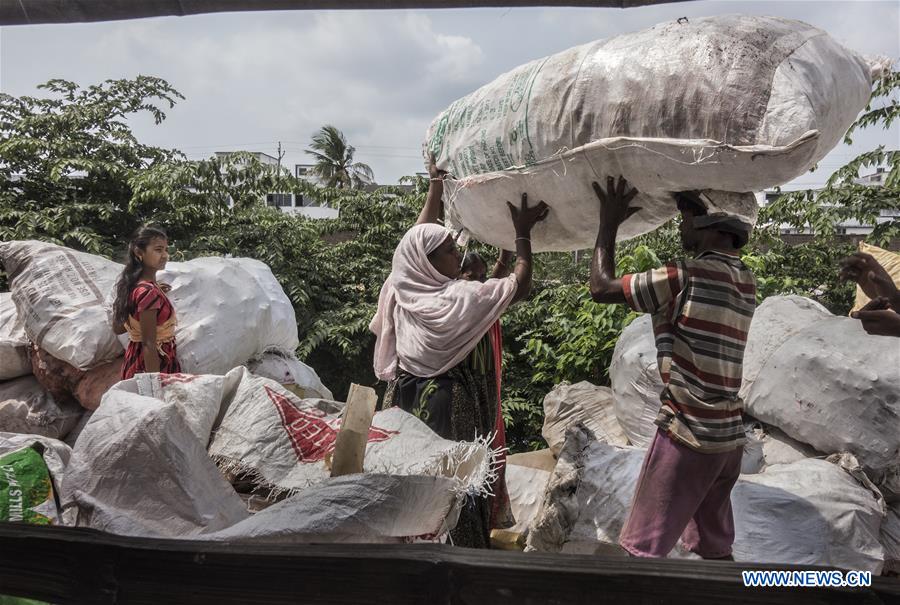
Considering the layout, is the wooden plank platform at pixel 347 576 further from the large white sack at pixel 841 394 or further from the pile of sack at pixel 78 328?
the pile of sack at pixel 78 328

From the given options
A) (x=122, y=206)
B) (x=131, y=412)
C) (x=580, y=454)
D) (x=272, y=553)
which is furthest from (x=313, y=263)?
(x=272, y=553)

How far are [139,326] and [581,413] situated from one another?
86.1 inches

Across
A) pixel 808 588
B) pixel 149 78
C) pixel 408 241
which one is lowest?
pixel 808 588

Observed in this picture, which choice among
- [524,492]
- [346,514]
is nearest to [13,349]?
[524,492]

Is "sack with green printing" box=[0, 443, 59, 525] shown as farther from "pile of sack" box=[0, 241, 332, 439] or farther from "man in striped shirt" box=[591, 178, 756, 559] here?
"pile of sack" box=[0, 241, 332, 439]

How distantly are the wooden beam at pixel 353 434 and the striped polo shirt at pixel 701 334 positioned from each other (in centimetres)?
77

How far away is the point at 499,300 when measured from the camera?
8.64 ft

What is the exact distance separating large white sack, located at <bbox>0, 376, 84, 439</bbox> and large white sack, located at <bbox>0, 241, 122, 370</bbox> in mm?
328

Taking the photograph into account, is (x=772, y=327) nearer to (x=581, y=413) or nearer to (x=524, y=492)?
(x=581, y=413)

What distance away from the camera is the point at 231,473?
196cm

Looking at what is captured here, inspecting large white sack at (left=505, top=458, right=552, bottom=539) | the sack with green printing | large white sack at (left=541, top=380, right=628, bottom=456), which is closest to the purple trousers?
large white sack at (left=505, top=458, right=552, bottom=539)

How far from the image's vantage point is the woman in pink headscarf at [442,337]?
2639 millimetres

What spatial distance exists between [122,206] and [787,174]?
7380mm

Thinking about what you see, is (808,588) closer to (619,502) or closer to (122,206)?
(619,502)
